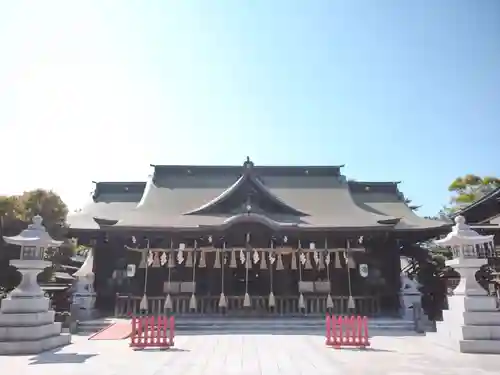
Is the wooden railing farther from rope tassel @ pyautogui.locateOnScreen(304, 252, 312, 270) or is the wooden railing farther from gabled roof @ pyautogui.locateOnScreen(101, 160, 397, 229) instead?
gabled roof @ pyautogui.locateOnScreen(101, 160, 397, 229)

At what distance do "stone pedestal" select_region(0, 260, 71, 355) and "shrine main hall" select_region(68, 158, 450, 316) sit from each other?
5971 millimetres

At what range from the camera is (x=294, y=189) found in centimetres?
2438

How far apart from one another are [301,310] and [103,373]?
37.8 feet

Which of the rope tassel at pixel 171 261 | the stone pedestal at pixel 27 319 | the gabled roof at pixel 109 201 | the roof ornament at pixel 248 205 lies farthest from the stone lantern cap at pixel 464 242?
the gabled roof at pixel 109 201

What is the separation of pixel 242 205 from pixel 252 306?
17.8ft

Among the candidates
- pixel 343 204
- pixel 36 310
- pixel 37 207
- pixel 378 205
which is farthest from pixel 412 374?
pixel 37 207

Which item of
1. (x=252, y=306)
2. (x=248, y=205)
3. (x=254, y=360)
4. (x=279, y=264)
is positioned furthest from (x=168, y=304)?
(x=254, y=360)

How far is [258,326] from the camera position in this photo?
52.7ft

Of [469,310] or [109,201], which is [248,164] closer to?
[109,201]

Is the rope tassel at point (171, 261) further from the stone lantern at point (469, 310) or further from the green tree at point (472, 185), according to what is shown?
the green tree at point (472, 185)

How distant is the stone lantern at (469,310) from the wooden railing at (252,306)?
642cm

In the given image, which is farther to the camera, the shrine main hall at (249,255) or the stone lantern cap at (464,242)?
the shrine main hall at (249,255)

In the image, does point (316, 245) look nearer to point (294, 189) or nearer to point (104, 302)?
point (294, 189)

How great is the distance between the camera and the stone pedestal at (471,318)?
411 inches
